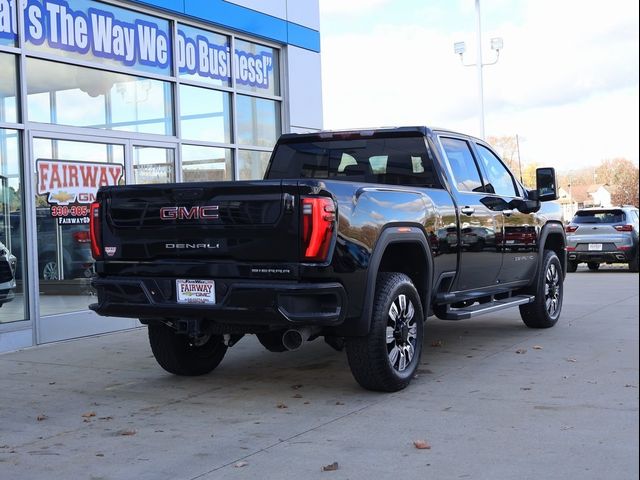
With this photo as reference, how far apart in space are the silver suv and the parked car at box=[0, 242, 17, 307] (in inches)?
513

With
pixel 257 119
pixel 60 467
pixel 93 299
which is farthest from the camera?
pixel 257 119

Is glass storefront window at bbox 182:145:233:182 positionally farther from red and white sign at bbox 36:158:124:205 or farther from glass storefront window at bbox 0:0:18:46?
Answer: glass storefront window at bbox 0:0:18:46

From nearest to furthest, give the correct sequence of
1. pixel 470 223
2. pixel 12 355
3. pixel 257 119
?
pixel 470 223, pixel 12 355, pixel 257 119

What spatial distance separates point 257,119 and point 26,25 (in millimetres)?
4444

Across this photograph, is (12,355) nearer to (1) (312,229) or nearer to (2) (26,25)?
(2) (26,25)

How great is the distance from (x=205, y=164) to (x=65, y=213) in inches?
104

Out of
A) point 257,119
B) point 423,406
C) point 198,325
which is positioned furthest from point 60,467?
point 257,119

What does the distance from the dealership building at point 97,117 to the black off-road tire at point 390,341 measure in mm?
4417

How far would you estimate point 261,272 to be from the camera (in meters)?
5.38

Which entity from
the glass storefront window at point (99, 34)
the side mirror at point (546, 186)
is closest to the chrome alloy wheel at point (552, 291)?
the side mirror at point (546, 186)

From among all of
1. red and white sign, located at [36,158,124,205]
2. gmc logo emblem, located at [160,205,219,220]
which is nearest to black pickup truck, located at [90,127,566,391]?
gmc logo emblem, located at [160,205,219,220]

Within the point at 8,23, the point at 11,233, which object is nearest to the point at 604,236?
the point at 11,233

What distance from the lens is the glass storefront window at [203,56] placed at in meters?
11.0

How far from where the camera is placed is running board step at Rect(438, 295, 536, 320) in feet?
22.4
